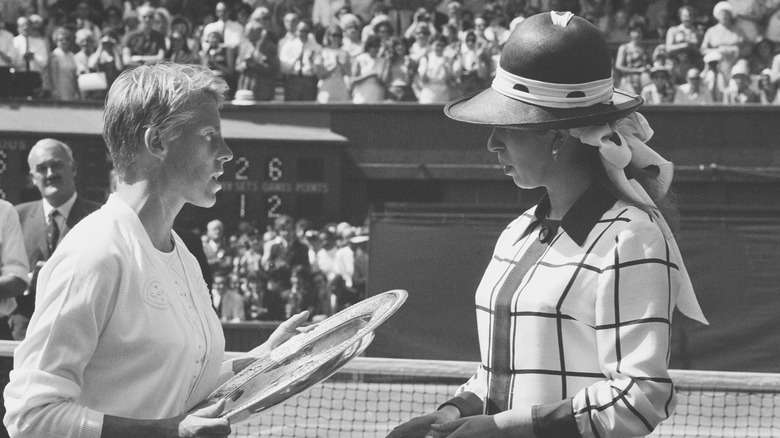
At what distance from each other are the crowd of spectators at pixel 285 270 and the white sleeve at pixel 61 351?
10914 millimetres

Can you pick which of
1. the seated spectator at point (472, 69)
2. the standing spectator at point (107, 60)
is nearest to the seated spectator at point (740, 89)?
the seated spectator at point (472, 69)

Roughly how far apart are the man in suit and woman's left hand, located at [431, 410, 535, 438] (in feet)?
15.5

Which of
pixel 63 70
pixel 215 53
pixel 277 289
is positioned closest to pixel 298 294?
pixel 277 289

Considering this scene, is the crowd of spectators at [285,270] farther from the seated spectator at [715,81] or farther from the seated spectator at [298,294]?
the seated spectator at [715,81]

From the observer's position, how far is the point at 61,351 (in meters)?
2.58

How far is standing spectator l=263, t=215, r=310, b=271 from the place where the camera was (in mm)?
14953

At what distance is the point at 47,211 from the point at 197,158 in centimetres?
468

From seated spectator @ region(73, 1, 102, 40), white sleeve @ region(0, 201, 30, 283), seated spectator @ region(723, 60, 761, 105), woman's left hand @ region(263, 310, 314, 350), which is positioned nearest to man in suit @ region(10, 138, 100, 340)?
white sleeve @ region(0, 201, 30, 283)

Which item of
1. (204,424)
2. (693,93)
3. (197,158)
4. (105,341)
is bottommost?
(693,93)

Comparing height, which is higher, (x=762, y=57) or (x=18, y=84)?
(x=762, y=57)

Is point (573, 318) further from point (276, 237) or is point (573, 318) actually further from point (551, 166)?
point (276, 237)

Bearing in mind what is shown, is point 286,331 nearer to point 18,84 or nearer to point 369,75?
point 369,75

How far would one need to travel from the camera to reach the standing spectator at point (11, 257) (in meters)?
6.50

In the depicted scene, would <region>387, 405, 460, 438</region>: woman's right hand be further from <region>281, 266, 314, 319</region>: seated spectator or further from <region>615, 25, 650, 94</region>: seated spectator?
<region>615, 25, 650, 94</region>: seated spectator
